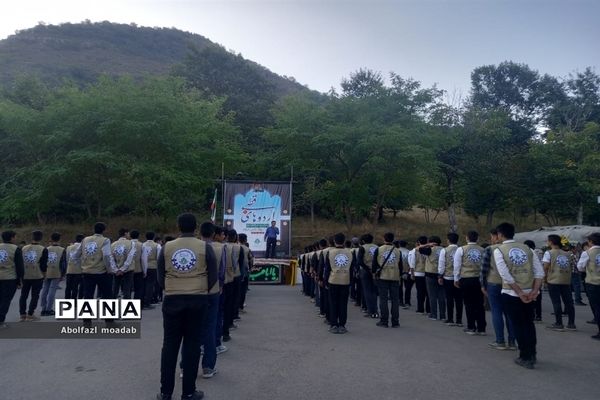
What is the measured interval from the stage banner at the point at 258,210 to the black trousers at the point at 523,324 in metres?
14.6

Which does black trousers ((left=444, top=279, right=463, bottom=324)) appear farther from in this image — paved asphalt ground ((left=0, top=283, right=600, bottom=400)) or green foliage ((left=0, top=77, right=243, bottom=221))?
green foliage ((left=0, top=77, right=243, bottom=221))

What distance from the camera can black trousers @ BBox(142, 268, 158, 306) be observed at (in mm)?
12344

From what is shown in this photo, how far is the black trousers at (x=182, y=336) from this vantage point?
516 cm

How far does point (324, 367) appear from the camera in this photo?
21.9 ft

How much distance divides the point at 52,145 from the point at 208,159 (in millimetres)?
7552

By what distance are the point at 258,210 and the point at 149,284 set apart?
9.13 m

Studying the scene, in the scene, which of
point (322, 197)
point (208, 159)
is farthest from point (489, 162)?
point (208, 159)

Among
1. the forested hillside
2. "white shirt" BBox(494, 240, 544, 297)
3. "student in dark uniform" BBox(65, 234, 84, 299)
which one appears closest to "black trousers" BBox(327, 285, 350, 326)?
"white shirt" BBox(494, 240, 544, 297)

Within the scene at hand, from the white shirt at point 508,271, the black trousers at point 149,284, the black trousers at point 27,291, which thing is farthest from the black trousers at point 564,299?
the black trousers at point 27,291

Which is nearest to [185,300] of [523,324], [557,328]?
[523,324]

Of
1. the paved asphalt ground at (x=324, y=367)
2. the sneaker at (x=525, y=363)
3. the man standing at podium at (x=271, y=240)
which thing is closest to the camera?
the paved asphalt ground at (x=324, y=367)

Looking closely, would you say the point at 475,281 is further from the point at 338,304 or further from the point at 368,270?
the point at 338,304

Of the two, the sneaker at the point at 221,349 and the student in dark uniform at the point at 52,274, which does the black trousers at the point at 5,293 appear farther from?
the sneaker at the point at 221,349

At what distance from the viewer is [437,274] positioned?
11.2m
